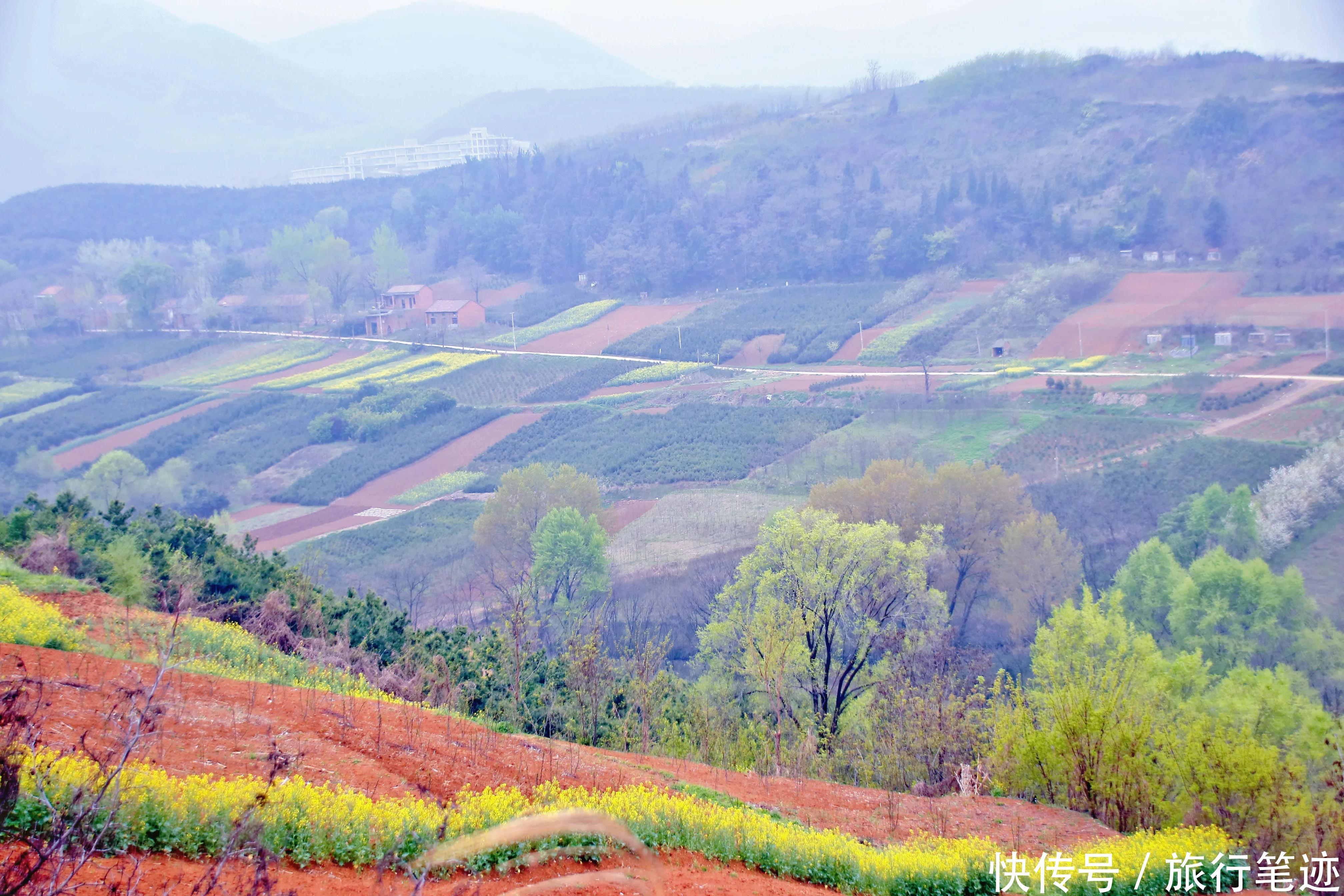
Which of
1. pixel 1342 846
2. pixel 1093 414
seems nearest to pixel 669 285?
pixel 1093 414

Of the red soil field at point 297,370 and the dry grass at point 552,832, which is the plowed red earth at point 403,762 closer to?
the dry grass at point 552,832

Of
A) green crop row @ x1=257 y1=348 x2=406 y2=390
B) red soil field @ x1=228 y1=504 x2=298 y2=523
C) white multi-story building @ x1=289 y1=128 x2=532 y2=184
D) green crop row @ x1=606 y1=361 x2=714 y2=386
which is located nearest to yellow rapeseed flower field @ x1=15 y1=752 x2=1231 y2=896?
red soil field @ x1=228 y1=504 x2=298 y2=523

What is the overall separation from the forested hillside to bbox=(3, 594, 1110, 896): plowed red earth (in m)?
46.7

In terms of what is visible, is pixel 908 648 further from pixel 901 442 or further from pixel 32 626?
pixel 901 442

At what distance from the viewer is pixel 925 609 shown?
2197 cm

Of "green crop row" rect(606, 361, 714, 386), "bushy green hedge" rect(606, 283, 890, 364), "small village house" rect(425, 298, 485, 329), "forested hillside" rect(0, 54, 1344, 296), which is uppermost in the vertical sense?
"forested hillside" rect(0, 54, 1344, 296)

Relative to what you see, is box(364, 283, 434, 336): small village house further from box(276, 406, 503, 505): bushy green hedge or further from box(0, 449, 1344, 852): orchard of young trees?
box(0, 449, 1344, 852): orchard of young trees

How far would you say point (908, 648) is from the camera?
769 inches

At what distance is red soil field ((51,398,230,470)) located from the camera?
153ft

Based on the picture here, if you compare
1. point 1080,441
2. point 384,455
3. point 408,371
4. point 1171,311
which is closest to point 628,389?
point 384,455

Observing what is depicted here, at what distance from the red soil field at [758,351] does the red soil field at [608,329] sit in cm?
983

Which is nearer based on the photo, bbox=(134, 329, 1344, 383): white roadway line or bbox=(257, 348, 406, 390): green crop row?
bbox=(134, 329, 1344, 383): white roadway line

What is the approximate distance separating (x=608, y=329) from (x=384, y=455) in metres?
24.5

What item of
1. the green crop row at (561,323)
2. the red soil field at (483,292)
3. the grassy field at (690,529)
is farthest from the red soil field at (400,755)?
the red soil field at (483,292)
